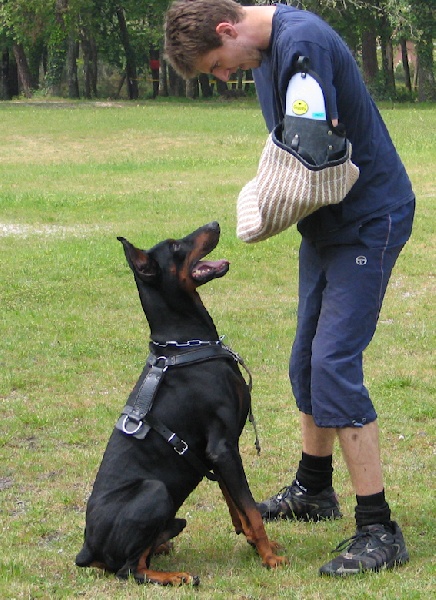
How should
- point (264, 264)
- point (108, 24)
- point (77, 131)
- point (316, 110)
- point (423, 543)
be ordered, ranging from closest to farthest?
point (316, 110), point (423, 543), point (264, 264), point (77, 131), point (108, 24)

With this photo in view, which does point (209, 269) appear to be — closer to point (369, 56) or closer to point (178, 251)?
point (178, 251)

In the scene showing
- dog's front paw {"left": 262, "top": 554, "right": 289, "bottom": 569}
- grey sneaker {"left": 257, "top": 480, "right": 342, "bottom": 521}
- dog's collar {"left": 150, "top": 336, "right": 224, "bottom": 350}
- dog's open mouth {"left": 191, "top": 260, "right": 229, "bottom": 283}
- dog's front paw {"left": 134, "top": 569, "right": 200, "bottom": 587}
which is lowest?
grey sneaker {"left": 257, "top": 480, "right": 342, "bottom": 521}

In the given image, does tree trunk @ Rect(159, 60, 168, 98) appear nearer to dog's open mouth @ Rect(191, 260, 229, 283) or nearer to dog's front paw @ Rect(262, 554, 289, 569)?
dog's open mouth @ Rect(191, 260, 229, 283)

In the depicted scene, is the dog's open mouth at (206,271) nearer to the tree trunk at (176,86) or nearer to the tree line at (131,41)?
the tree line at (131,41)

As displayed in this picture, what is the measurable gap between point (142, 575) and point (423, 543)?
1261 millimetres

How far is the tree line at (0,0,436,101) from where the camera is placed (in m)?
42.0

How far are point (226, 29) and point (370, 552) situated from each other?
2.17m

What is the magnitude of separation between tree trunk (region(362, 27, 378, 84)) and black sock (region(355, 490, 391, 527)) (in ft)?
130

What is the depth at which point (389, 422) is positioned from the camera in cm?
622

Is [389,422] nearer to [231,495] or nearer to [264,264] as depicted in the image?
[231,495]

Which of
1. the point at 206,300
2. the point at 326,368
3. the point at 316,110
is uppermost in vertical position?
the point at 316,110

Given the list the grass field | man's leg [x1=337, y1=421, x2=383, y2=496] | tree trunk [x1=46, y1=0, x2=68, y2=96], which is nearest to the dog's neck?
man's leg [x1=337, y1=421, x2=383, y2=496]

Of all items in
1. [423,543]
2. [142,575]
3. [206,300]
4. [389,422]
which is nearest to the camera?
[142,575]

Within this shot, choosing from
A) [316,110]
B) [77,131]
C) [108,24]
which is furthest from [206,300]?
[108,24]
